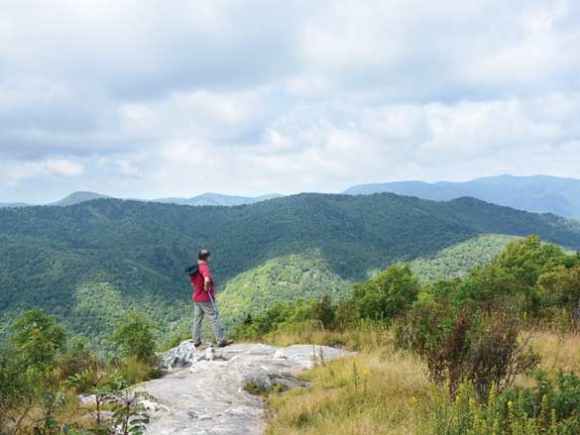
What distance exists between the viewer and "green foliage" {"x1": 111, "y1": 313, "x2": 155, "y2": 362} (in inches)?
390

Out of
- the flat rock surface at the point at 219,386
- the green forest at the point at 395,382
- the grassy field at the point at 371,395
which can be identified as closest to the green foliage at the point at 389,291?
the green forest at the point at 395,382

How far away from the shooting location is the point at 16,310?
132875mm

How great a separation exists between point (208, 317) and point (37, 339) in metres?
4.18

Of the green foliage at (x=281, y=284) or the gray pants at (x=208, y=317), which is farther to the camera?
the green foliage at (x=281, y=284)

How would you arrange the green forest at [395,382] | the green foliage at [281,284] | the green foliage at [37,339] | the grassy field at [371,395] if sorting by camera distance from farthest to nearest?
the green foliage at [281,284], the green foliage at [37,339], the grassy field at [371,395], the green forest at [395,382]

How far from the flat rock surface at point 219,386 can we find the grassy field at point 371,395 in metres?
0.39

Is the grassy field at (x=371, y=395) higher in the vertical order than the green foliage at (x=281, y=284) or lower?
higher

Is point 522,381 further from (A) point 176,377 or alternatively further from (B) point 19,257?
(B) point 19,257

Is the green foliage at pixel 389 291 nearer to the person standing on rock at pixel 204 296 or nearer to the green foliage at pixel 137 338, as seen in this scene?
the person standing on rock at pixel 204 296

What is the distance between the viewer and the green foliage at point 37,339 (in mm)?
9305

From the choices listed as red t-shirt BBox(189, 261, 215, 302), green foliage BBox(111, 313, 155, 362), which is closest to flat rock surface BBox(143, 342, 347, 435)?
green foliage BBox(111, 313, 155, 362)

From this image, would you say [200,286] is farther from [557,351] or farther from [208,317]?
[557,351]

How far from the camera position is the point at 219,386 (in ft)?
23.0

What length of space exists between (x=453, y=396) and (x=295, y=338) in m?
7.33
